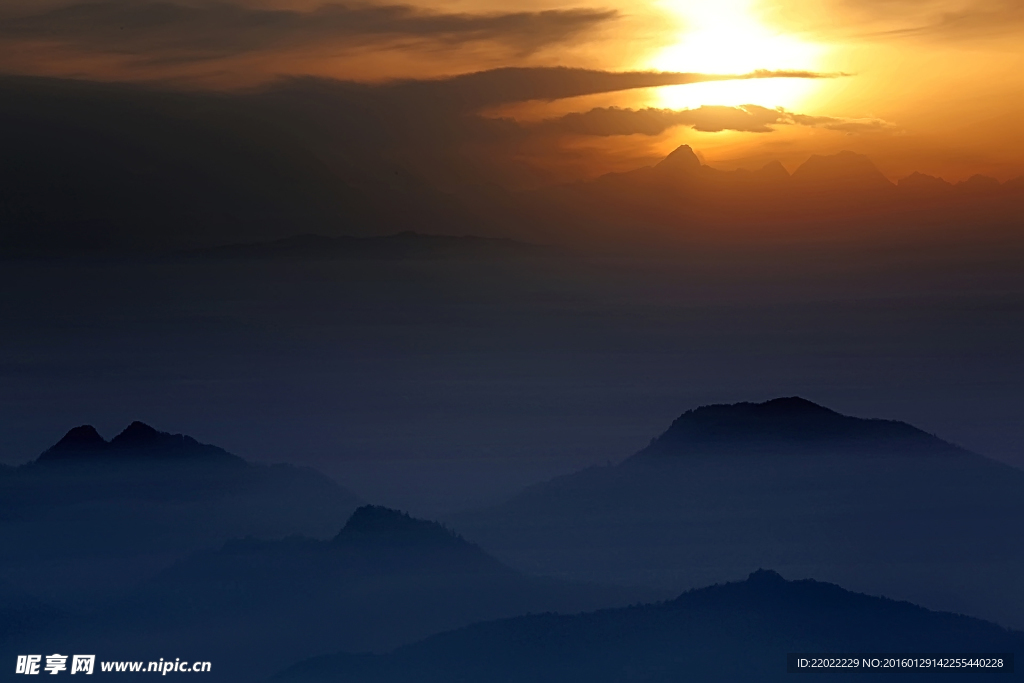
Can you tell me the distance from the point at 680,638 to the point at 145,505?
2396 cm

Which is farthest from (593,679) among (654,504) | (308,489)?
(308,489)

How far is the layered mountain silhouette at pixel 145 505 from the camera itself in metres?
36.0

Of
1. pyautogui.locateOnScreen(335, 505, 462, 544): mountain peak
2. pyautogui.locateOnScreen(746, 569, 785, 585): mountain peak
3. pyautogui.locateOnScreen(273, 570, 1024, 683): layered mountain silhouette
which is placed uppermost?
pyautogui.locateOnScreen(335, 505, 462, 544): mountain peak

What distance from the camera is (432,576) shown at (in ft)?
135

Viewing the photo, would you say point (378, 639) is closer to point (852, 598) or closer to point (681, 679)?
point (681, 679)

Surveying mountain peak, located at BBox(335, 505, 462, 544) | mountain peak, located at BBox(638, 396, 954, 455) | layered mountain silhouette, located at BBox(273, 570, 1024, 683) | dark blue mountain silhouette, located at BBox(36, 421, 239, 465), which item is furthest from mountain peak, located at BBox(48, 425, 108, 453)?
mountain peak, located at BBox(638, 396, 954, 455)

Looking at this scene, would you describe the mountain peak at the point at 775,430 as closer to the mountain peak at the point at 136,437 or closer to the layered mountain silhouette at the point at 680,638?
the layered mountain silhouette at the point at 680,638

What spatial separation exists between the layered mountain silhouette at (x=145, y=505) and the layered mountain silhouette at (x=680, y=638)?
29.4 feet

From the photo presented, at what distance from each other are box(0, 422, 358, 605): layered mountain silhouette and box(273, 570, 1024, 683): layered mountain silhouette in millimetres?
8947

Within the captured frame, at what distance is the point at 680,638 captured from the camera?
128ft

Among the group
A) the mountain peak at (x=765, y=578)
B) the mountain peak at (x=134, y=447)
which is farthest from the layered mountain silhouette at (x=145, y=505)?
the mountain peak at (x=765, y=578)

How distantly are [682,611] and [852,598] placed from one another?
7416 mm

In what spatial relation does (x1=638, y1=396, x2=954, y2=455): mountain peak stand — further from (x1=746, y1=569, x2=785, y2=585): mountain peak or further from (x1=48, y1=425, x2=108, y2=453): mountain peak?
(x1=48, y1=425, x2=108, y2=453): mountain peak

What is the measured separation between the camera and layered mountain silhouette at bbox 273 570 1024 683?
3080 centimetres
